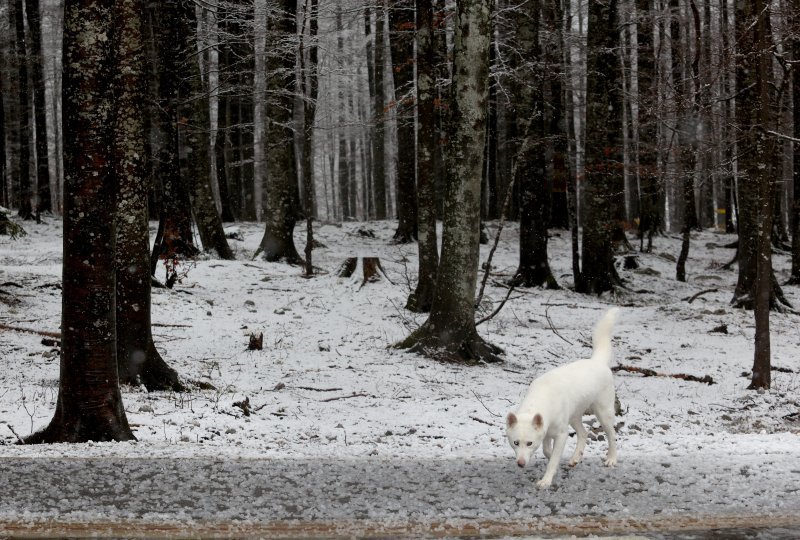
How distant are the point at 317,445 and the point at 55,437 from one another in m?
2.31

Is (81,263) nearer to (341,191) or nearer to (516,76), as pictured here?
(516,76)

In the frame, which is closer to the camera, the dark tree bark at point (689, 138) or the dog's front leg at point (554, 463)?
the dog's front leg at point (554, 463)

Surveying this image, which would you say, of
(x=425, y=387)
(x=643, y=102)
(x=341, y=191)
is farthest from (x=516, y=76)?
(x=341, y=191)

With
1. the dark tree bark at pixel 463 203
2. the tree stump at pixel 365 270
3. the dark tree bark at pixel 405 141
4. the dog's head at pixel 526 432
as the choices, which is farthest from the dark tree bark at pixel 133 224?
the dark tree bark at pixel 405 141

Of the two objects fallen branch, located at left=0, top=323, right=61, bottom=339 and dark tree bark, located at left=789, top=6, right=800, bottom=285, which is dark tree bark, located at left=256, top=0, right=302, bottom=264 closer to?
fallen branch, located at left=0, top=323, right=61, bottom=339

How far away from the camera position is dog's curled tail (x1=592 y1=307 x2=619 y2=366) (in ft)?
19.5

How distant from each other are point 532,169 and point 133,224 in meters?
11.7

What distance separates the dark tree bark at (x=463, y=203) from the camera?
10.4 metres

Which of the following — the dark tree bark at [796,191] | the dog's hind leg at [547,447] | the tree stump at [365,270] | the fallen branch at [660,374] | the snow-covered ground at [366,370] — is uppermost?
the dark tree bark at [796,191]

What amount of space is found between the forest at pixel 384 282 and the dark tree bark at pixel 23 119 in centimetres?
19

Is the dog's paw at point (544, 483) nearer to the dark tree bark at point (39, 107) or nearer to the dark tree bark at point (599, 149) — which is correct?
the dark tree bark at point (599, 149)

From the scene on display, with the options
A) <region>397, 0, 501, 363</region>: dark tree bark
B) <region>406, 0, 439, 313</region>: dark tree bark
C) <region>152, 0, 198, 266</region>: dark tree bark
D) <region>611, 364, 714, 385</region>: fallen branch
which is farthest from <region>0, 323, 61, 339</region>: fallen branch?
<region>611, 364, 714, 385</region>: fallen branch

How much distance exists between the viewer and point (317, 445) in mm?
6727

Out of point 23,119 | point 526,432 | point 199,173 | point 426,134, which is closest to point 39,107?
point 23,119
